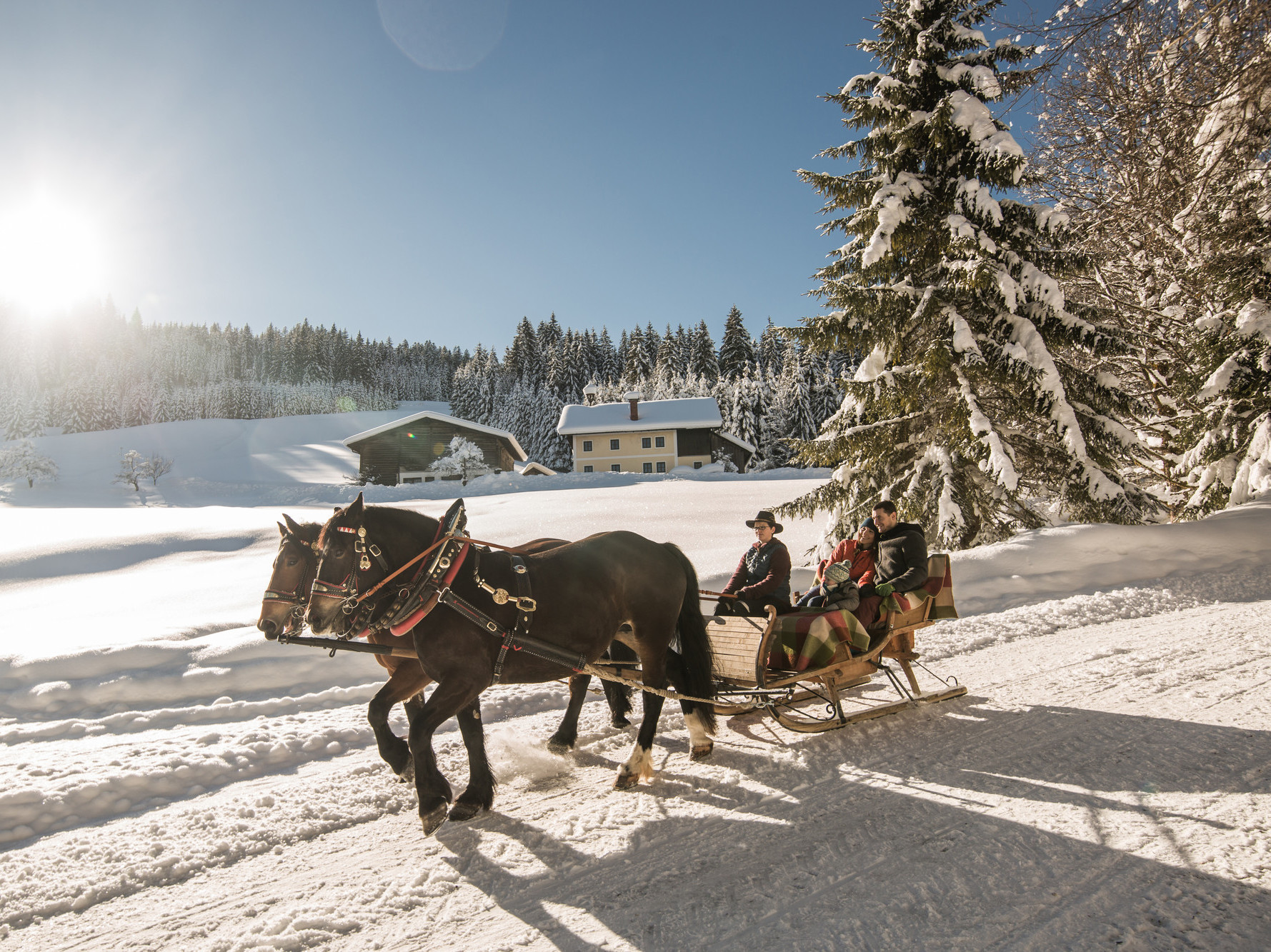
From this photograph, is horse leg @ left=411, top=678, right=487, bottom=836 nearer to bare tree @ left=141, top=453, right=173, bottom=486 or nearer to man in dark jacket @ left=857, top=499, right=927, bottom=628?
man in dark jacket @ left=857, top=499, right=927, bottom=628

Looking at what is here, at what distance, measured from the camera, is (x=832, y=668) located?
4.95 metres

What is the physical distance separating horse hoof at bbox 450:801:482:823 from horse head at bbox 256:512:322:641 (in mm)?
1519

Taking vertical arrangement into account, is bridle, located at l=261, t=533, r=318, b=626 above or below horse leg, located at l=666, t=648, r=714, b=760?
above

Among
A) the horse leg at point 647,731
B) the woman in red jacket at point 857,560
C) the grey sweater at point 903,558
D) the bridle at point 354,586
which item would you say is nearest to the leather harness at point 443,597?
the bridle at point 354,586

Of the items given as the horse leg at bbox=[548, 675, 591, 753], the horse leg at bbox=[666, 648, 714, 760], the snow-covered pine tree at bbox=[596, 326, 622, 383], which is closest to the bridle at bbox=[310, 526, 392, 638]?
the horse leg at bbox=[548, 675, 591, 753]

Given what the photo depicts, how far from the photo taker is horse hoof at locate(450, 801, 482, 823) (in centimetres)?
387

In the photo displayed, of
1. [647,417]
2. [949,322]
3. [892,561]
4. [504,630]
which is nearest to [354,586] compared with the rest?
[504,630]

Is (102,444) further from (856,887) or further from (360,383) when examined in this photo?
(856,887)

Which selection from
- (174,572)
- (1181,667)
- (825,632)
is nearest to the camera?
(825,632)

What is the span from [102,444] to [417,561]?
3293 inches

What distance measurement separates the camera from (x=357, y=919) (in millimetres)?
2969

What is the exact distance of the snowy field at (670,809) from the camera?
2.84 metres

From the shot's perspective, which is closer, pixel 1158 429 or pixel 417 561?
pixel 417 561

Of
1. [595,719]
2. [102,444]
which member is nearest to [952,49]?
[595,719]
